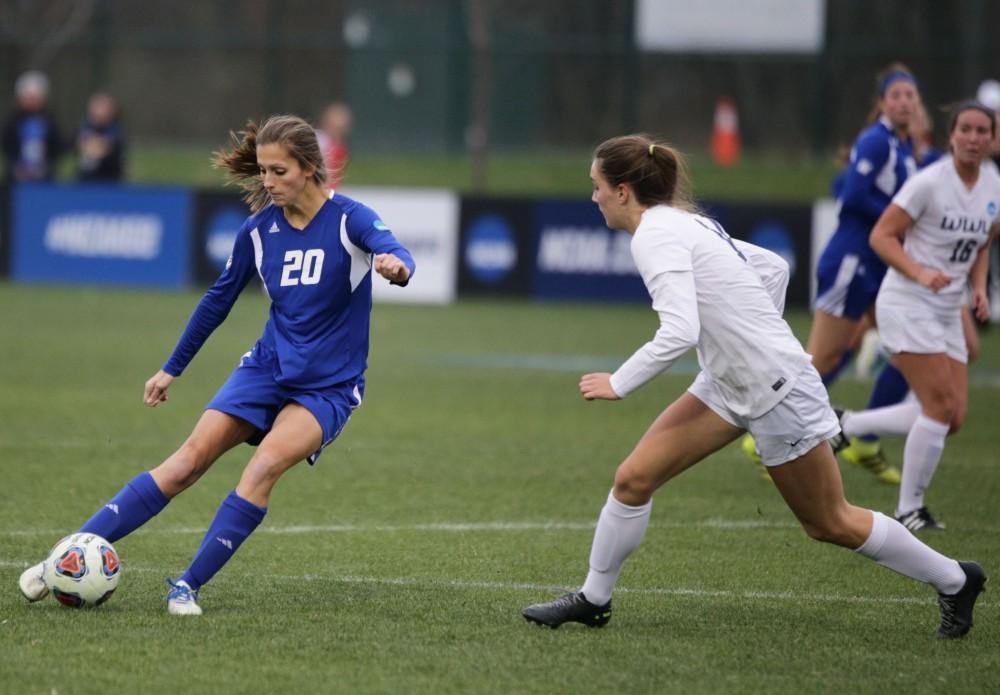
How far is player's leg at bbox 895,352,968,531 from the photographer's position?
7.90 metres

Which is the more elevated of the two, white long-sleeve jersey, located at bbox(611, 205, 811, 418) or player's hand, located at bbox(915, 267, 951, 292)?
white long-sleeve jersey, located at bbox(611, 205, 811, 418)

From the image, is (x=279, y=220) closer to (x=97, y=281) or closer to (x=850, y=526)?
(x=850, y=526)

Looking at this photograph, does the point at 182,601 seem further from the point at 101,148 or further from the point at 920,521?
the point at 101,148

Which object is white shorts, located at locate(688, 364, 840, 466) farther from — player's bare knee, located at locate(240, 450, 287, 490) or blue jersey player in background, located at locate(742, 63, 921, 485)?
blue jersey player in background, located at locate(742, 63, 921, 485)

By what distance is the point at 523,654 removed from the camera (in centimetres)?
543

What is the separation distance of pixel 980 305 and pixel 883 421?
3.44ft

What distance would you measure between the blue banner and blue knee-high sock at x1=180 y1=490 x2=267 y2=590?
1508 cm

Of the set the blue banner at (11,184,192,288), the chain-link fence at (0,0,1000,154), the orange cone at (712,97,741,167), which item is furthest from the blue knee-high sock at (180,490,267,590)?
the orange cone at (712,97,741,167)

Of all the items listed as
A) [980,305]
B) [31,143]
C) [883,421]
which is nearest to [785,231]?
[883,421]

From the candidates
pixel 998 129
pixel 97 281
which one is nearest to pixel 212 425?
pixel 998 129

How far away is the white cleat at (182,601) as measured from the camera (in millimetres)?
5789

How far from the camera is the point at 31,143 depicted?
920 inches

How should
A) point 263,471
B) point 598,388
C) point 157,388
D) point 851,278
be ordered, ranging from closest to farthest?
point 598,388
point 263,471
point 157,388
point 851,278

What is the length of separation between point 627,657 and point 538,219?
1461cm
